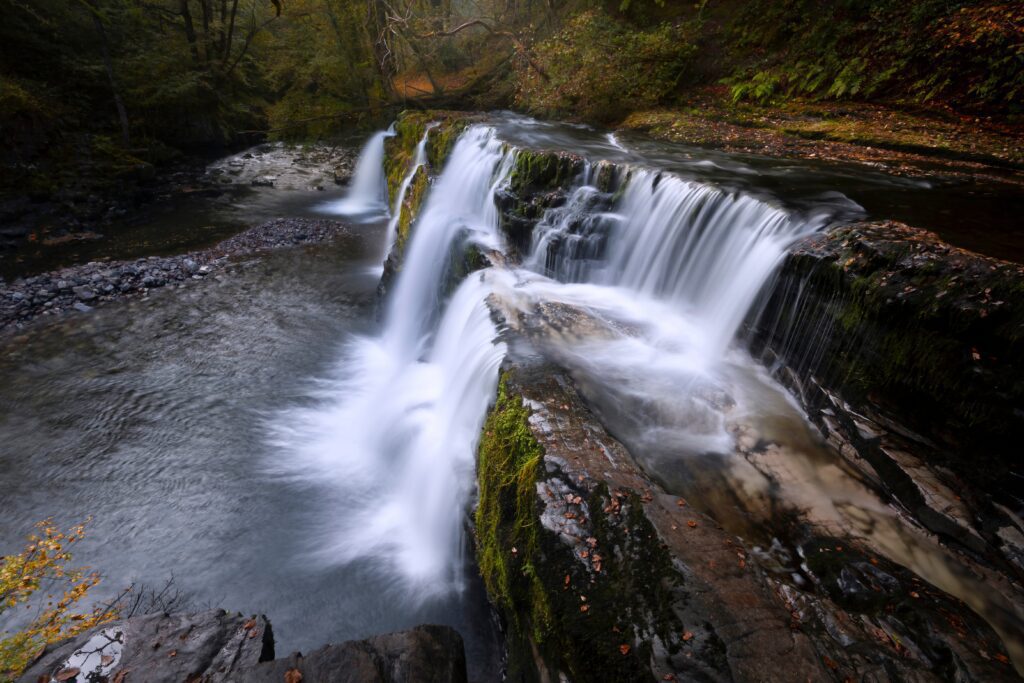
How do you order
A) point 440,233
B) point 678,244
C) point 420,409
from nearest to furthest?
point 420,409 → point 678,244 → point 440,233

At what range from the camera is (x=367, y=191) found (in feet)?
60.0

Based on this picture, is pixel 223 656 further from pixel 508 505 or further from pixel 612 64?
pixel 612 64

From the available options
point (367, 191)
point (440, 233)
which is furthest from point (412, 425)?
point (367, 191)

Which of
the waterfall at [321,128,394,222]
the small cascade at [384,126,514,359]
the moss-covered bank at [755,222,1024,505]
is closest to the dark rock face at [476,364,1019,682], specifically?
the moss-covered bank at [755,222,1024,505]

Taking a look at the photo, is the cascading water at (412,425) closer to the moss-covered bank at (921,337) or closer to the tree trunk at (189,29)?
the moss-covered bank at (921,337)

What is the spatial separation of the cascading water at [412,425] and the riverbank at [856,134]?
5.13 m

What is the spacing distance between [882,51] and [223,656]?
14156 millimetres

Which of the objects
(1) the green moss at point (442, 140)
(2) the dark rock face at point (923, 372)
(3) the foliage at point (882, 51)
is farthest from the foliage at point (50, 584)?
(3) the foliage at point (882, 51)

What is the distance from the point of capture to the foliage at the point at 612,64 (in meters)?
12.8

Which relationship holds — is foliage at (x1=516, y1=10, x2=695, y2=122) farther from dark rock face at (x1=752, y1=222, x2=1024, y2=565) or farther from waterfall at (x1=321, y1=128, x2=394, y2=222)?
dark rock face at (x1=752, y1=222, x2=1024, y2=565)

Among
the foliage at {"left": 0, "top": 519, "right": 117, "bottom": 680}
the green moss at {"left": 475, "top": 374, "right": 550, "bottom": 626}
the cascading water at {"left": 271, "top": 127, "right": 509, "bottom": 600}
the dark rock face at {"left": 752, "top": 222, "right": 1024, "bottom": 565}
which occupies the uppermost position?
the dark rock face at {"left": 752, "top": 222, "right": 1024, "bottom": 565}

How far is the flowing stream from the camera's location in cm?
411

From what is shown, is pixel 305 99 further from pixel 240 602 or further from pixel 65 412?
pixel 240 602

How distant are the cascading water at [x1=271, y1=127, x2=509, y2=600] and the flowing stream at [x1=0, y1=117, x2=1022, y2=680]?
4 centimetres
